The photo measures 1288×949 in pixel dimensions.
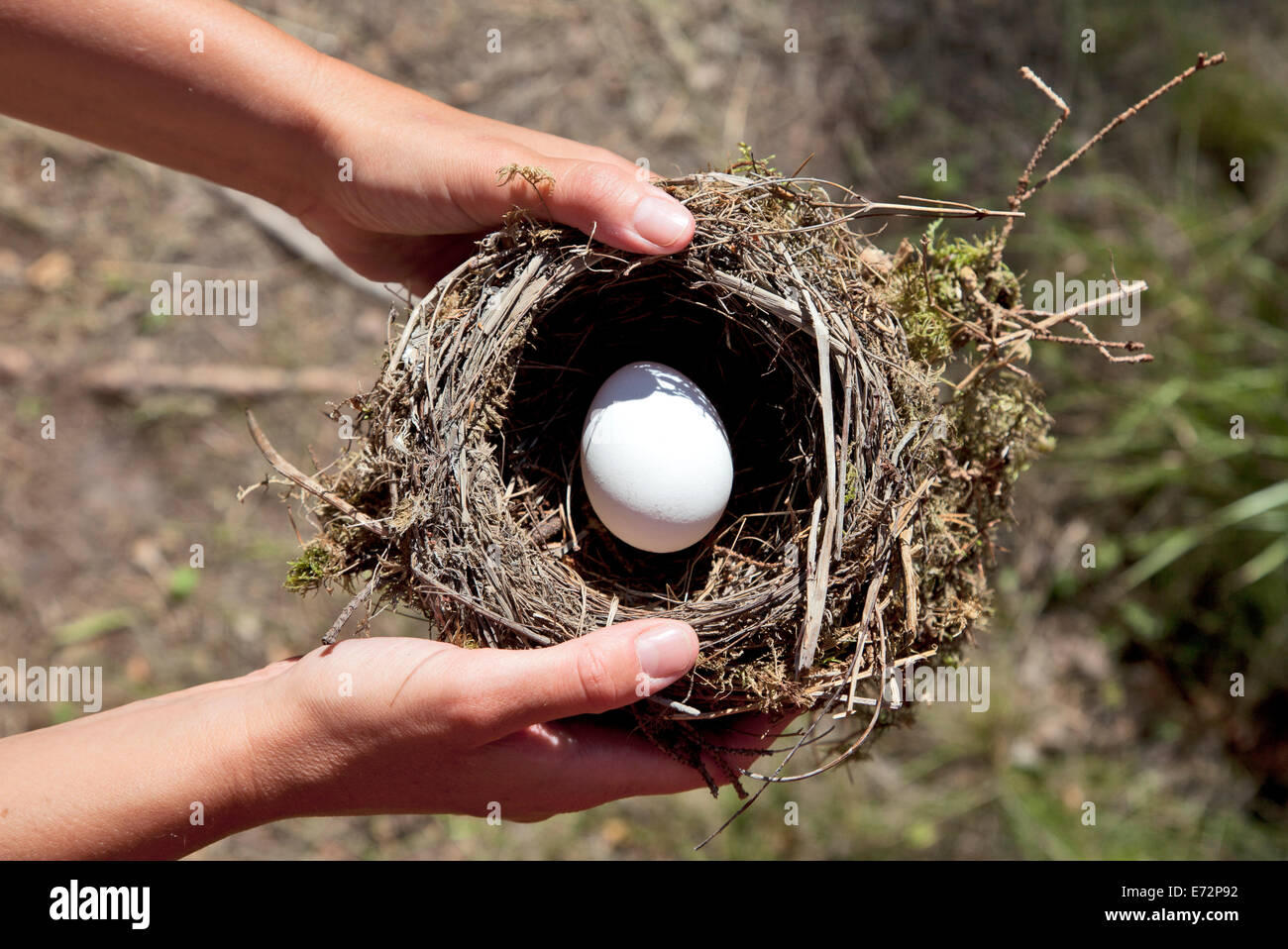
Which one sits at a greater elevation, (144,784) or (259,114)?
(259,114)

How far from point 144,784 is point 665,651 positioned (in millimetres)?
969

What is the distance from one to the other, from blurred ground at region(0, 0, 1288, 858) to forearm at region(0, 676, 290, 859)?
4.19 ft

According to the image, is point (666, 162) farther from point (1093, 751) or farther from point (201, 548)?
point (1093, 751)

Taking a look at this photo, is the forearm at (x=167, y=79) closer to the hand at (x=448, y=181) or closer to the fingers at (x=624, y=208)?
the hand at (x=448, y=181)

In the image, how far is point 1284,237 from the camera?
2898 millimetres

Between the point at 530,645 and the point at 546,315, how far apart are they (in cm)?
63

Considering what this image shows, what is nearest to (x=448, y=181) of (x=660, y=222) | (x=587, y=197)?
(x=587, y=197)

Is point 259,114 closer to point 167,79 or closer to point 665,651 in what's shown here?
point 167,79

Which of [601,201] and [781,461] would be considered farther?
[781,461]

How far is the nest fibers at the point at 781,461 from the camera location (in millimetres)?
1622

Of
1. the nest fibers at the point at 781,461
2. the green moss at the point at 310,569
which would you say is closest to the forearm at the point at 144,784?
the green moss at the point at 310,569

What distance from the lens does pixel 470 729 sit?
1566 mm

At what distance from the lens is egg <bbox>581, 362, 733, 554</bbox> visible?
5.72ft

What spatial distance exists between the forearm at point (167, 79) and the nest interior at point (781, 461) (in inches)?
22.9
